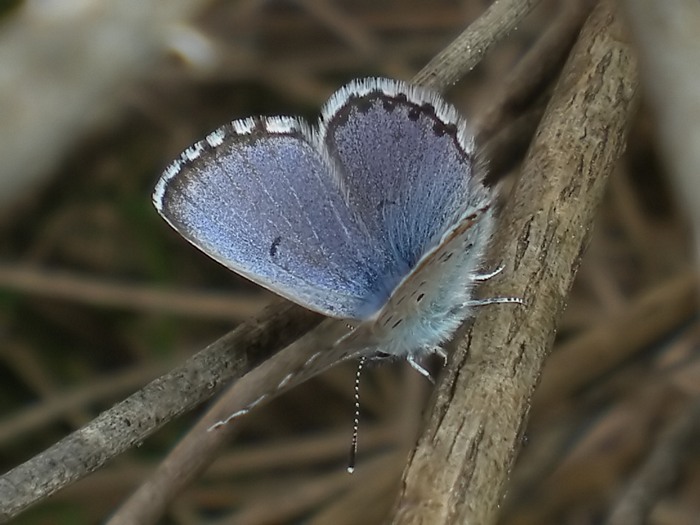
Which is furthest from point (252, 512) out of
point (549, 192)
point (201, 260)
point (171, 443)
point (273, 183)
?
point (549, 192)

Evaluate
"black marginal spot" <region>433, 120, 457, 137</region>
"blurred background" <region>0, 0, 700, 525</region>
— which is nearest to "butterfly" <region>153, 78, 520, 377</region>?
"black marginal spot" <region>433, 120, 457, 137</region>

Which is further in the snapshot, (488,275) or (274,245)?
(274,245)

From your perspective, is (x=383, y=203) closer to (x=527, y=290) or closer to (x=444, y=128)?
(x=444, y=128)

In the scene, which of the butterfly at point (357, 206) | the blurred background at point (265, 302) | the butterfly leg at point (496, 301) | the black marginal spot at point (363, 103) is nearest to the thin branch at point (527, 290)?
the butterfly leg at point (496, 301)

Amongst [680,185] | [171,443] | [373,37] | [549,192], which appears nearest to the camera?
[680,185]

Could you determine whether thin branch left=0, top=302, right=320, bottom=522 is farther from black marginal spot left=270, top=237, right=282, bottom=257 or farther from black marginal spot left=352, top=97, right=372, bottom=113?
black marginal spot left=352, top=97, right=372, bottom=113

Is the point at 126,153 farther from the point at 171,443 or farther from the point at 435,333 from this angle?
the point at 435,333

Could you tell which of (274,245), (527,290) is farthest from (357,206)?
(527,290)
